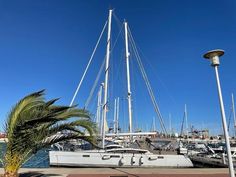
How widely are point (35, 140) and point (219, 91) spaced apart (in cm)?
746

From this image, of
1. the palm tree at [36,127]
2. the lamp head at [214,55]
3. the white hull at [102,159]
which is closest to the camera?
the lamp head at [214,55]

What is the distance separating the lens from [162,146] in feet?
88.9

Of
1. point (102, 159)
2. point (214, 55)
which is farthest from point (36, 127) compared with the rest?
point (102, 159)

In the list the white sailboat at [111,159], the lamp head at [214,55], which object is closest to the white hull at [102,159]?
the white sailboat at [111,159]

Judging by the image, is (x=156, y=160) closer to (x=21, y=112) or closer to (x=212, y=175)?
(x=212, y=175)

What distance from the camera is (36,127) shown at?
39.1 ft

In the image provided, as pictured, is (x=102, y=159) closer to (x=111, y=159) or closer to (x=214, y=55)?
(x=111, y=159)

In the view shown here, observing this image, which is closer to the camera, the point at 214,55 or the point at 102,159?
the point at 214,55

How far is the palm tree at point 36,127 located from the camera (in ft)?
37.3

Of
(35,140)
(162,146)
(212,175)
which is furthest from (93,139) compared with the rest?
(162,146)

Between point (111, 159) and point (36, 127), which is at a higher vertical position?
point (36, 127)

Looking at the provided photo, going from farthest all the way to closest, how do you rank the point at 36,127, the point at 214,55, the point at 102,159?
the point at 102,159, the point at 36,127, the point at 214,55

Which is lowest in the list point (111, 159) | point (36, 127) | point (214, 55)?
point (111, 159)

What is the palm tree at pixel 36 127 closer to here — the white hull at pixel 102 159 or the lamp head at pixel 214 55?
the lamp head at pixel 214 55
